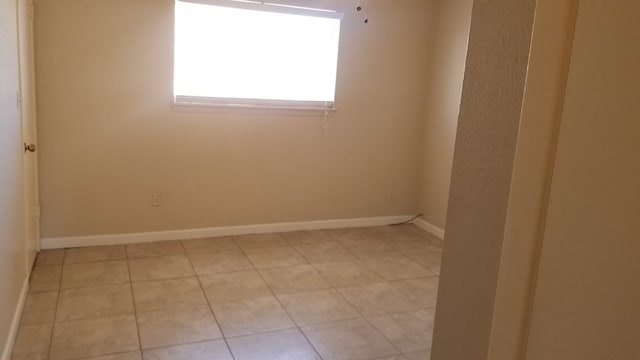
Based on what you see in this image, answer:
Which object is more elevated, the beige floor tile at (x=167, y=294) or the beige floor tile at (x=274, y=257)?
the beige floor tile at (x=274, y=257)

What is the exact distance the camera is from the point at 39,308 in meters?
2.92

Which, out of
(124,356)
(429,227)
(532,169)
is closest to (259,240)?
(429,227)

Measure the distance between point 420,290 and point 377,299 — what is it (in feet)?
1.24

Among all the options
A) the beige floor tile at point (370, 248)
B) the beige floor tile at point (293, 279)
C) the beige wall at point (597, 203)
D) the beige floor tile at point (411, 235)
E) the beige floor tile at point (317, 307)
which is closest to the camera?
the beige wall at point (597, 203)

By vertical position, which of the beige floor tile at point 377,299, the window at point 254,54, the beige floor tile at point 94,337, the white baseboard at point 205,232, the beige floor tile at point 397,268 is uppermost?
the window at point 254,54

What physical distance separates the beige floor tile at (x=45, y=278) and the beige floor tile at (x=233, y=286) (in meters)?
0.94

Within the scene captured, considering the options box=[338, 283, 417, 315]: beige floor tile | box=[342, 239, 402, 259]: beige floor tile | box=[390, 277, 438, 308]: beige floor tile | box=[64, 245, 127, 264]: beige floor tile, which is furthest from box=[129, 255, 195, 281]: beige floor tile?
box=[390, 277, 438, 308]: beige floor tile

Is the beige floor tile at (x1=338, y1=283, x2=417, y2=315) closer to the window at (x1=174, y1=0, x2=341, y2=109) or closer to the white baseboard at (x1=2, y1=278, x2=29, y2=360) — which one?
the window at (x1=174, y1=0, x2=341, y2=109)

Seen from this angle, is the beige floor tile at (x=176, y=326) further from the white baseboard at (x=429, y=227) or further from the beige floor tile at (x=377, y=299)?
the white baseboard at (x=429, y=227)

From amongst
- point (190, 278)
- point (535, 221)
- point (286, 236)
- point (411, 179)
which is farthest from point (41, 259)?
point (535, 221)

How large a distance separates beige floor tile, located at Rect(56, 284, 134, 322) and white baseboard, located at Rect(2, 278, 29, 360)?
192mm

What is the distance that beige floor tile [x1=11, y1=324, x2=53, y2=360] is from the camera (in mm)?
2441

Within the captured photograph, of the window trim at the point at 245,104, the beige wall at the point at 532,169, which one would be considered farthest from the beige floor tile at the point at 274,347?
the window trim at the point at 245,104

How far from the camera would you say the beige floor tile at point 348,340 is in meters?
2.64
